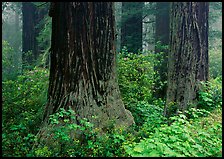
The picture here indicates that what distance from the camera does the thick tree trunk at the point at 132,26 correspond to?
12.3 m

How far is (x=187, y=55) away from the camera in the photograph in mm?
6312

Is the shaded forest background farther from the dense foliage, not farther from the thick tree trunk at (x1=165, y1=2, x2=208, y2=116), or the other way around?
the thick tree trunk at (x1=165, y1=2, x2=208, y2=116)

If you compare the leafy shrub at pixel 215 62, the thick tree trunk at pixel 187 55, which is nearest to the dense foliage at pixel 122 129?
the thick tree trunk at pixel 187 55

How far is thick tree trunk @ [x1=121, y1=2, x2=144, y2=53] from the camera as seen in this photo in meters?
12.3

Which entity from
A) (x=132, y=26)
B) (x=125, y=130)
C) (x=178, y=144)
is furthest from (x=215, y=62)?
(x=178, y=144)

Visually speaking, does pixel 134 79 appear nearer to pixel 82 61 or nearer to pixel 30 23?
pixel 82 61

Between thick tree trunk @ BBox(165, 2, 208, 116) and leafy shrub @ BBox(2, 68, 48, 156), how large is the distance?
2965mm

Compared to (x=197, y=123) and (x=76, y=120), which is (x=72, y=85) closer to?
(x=76, y=120)

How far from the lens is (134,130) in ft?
18.1

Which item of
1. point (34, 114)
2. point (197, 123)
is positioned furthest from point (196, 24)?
point (34, 114)

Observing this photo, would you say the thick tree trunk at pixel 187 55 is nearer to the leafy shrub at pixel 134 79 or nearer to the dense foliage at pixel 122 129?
the dense foliage at pixel 122 129

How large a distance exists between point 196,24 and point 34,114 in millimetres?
4128

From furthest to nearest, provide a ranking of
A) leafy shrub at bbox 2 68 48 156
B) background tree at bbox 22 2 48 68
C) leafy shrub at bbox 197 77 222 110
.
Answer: background tree at bbox 22 2 48 68 < leafy shrub at bbox 197 77 222 110 < leafy shrub at bbox 2 68 48 156

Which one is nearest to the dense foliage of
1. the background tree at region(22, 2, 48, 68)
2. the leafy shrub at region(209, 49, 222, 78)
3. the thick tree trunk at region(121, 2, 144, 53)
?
the thick tree trunk at region(121, 2, 144, 53)
